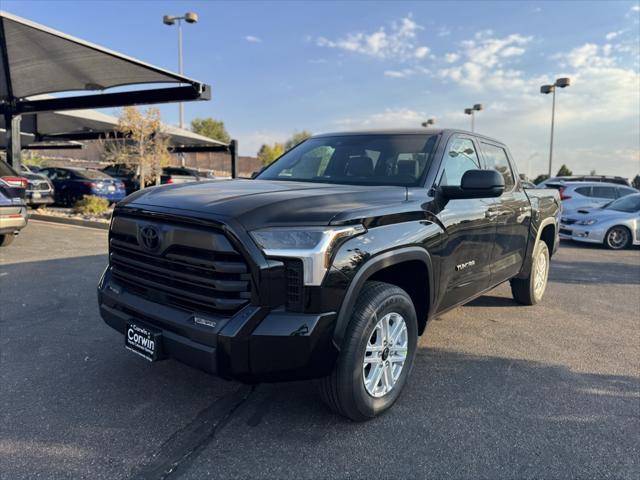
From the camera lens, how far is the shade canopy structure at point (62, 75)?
8789mm

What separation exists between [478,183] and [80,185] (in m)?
14.7

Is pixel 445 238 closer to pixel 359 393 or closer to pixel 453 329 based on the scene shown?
pixel 359 393

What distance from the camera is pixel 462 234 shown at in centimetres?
354

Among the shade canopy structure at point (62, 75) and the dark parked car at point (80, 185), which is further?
the dark parked car at point (80, 185)

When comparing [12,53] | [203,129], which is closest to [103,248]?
[12,53]

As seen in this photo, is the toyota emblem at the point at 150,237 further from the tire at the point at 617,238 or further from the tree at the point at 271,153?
the tree at the point at 271,153

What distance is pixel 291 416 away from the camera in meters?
2.90

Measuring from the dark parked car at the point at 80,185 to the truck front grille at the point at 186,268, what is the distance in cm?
1326

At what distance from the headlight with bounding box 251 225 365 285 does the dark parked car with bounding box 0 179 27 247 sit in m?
6.76

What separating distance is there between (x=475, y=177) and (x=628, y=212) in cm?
1028

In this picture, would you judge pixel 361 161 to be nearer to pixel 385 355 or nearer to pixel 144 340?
pixel 385 355

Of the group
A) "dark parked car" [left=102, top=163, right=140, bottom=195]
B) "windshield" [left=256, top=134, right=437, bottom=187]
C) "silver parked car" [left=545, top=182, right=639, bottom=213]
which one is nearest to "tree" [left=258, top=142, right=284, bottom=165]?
"dark parked car" [left=102, top=163, right=140, bottom=195]

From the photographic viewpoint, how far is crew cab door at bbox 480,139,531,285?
425 centimetres

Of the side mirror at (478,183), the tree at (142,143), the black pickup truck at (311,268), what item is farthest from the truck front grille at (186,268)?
the tree at (142,143)
